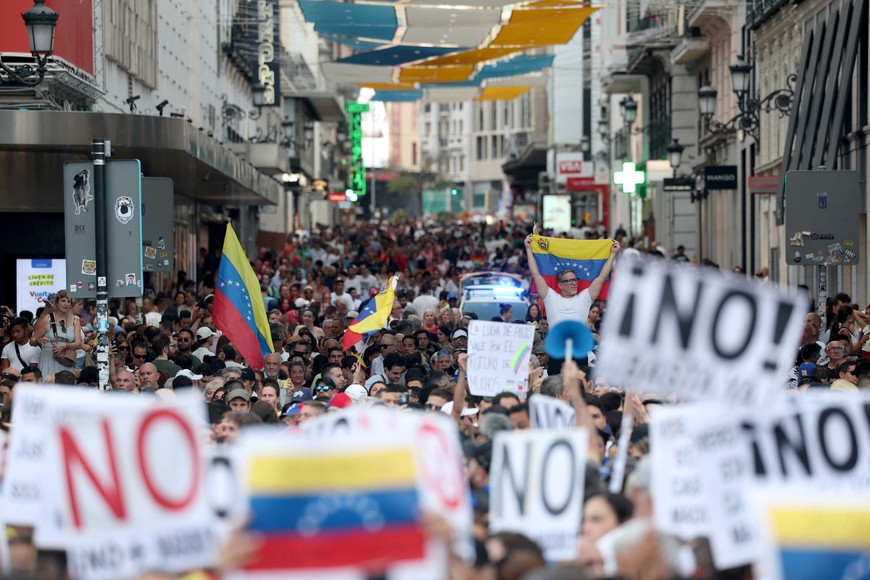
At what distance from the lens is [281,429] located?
11.2m

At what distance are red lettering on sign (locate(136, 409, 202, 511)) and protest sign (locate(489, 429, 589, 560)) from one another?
1.72 m

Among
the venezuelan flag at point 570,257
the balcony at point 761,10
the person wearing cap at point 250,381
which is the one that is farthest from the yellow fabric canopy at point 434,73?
the person wearing cap at point 250,381

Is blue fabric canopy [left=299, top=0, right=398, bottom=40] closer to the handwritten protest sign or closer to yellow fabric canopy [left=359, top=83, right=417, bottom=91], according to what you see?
yellow fabric canopy [left=359, top=83, right=417, bottom=91]

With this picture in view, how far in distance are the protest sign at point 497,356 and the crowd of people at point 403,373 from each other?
0.14 metres

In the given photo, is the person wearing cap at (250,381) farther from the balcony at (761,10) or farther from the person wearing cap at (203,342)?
the balcony at (761,10)

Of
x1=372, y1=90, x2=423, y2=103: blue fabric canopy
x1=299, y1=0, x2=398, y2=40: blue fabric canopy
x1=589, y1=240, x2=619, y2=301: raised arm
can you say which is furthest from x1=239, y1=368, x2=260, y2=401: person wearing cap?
x1=372, y1=90, x2=423, y2=103: blue fabric canopy

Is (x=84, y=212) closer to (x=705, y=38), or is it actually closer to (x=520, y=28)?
(x=520, y=28)

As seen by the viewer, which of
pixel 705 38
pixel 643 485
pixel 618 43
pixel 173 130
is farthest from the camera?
pixel 618 43

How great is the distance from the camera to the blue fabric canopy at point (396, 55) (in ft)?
132

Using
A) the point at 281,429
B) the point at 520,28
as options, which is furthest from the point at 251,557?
the point at 520,28

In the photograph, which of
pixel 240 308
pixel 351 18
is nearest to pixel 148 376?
pixel 240 308

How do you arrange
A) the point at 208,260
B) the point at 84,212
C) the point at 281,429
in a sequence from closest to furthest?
the point at 281,429 → the point at 84,212 → the point at 208,260

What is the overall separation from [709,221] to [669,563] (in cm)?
4145

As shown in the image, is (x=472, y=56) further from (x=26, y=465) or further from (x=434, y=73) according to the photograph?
(x=26, y=465)
